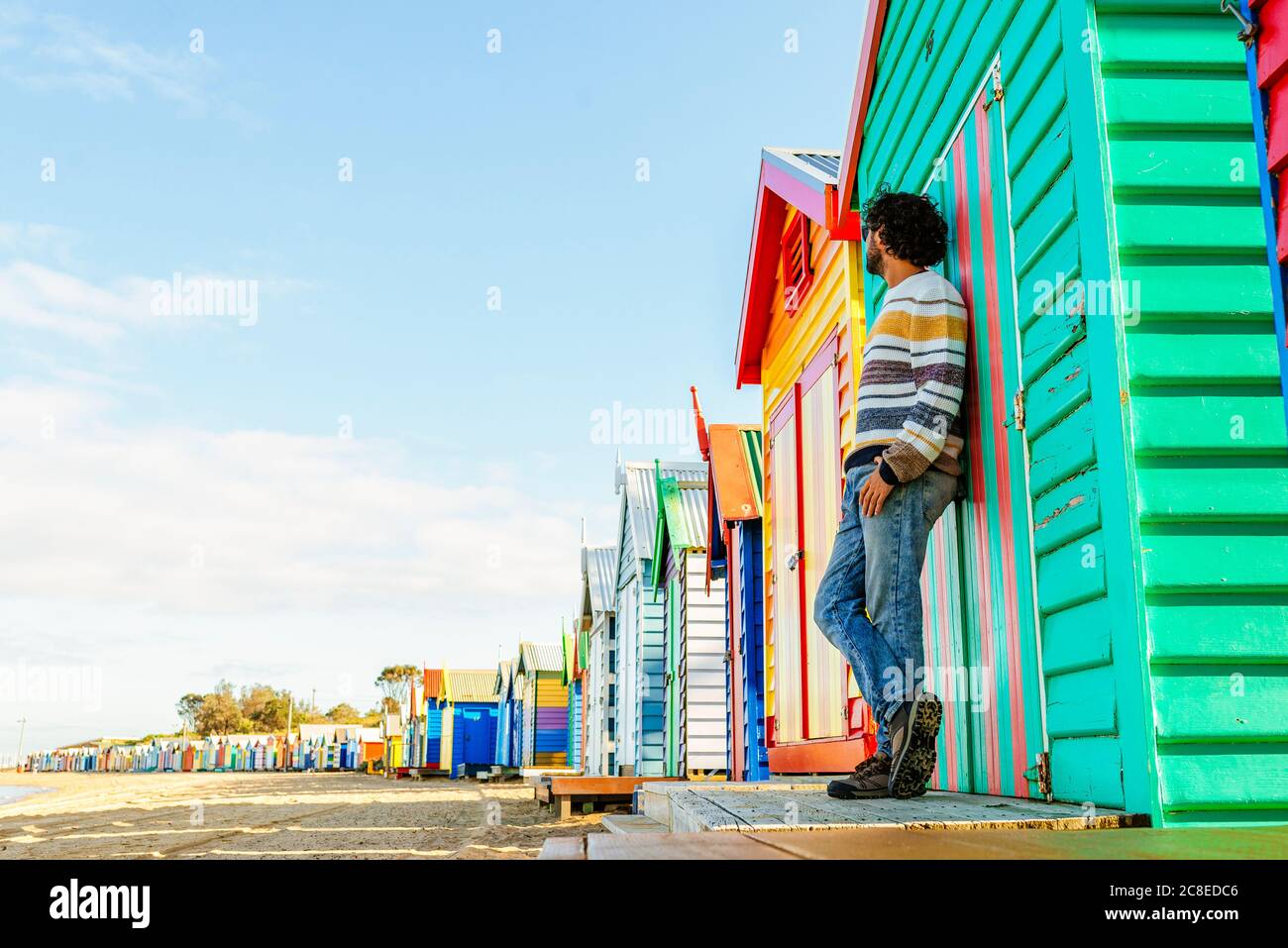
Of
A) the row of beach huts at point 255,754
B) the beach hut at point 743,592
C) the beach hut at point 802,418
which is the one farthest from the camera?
the row of beach huts at point 255,754

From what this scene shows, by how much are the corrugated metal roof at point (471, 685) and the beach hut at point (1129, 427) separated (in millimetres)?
44301

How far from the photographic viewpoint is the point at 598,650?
23.6 metres

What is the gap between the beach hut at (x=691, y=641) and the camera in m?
14.1

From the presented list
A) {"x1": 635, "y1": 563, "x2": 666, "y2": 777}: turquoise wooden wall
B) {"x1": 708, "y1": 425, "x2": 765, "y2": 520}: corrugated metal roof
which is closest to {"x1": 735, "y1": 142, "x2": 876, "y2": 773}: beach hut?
{"x1": 708, "y1": 425, "x2": 765, "y2": 520}: corrugated metal roof

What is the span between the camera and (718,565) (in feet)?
44.0

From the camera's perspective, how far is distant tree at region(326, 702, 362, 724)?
115m

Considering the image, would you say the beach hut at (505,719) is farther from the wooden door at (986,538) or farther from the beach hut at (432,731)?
the wooden door at (986,538)

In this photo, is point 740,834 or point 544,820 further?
point 544,820

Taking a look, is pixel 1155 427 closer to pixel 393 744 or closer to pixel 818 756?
pixel 818 756

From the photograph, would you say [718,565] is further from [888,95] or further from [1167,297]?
[1167,297]

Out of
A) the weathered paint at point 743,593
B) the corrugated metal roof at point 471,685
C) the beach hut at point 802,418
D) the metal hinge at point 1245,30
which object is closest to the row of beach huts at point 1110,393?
the metal hinge at point 1245,30

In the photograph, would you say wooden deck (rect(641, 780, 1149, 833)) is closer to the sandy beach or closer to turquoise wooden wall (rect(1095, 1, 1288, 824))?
turquoise wooden wall (rect(1095, 1, 1288, 824))
